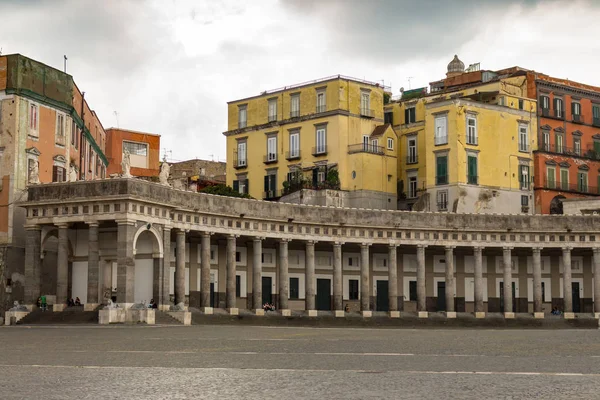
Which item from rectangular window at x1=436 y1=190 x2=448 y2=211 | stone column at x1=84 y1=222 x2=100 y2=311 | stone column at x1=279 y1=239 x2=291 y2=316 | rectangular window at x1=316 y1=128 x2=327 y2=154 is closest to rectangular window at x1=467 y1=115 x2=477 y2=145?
rectangular window at x1=436 y1=190 x2=448 y2=211

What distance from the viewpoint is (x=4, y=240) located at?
5994 cm

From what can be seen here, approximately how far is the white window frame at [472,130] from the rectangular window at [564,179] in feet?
34.4

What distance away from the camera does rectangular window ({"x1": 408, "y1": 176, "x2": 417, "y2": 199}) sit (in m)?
89.4

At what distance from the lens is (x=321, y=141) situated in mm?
87812

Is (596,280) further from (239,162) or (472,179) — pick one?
(239,162)

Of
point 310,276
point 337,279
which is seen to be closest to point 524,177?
point 337,279

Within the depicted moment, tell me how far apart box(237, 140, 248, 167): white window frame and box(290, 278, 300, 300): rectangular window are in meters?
21.8

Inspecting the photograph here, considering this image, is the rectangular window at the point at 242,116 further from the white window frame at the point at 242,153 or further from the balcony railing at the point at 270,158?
the balcony railing at the point at 270,158

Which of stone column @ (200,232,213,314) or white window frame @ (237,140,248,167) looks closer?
stone column @ (200,232,213,314)

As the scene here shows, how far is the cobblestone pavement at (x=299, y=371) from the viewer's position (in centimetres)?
1498

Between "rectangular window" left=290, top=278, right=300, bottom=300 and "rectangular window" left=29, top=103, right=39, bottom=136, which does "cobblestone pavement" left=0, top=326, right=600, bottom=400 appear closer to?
"rectangular window" left=29, top=103, right=39, bottom=136

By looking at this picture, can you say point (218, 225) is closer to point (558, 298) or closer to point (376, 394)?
point (558, 298)

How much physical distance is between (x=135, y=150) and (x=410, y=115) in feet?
85.5

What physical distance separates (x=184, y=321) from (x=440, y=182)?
37.2 m
